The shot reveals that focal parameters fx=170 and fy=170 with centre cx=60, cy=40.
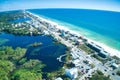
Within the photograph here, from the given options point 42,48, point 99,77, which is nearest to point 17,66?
point 42,48

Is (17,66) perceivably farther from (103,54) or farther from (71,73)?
(103,54)

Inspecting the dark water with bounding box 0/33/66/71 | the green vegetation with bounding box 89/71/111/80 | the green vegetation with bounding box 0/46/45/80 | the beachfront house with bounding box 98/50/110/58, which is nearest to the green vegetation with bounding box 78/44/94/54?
the beachfront house with bounding box 98/50/110/58

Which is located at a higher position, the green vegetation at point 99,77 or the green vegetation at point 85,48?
the green vegetation at point 85,48

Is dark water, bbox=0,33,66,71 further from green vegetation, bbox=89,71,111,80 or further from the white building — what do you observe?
green vegetation, bbox=89,71,111,80

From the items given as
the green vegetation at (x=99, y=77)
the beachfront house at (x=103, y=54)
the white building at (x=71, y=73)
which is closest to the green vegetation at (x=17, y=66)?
the white building at (x=71, y=73)

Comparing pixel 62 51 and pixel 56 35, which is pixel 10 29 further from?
pixel 62 51

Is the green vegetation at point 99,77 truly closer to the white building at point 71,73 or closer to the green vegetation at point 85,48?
the white building at point 71,73
